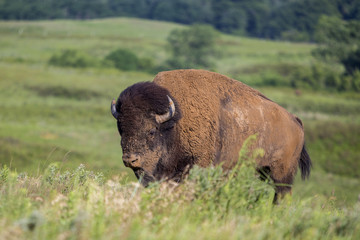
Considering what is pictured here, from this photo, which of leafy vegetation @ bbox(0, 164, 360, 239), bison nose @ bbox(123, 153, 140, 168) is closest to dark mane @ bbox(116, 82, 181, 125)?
bison nose @ bbox(123, 153, 140, 168)

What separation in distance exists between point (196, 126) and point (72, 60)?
7292 centimetres

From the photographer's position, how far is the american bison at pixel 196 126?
7.07m

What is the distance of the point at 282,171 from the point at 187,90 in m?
2.06

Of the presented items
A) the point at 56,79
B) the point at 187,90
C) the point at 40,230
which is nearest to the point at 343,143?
the point at 56,79

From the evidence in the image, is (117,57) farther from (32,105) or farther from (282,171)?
(282,171)

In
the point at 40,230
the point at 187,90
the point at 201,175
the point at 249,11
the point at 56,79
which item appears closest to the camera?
the point at 40,230

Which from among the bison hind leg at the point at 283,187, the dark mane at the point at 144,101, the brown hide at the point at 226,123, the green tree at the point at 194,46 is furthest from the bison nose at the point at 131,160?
the green tree at the point at 194,46

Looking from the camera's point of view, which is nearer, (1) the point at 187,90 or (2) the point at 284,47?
(1) the point at 187,90

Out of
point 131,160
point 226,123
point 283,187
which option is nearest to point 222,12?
point 283,187

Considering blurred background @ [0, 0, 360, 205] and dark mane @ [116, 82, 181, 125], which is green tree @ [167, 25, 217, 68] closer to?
blurred background @ [0, 0, 360, 205]

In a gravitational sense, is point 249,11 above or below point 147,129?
below

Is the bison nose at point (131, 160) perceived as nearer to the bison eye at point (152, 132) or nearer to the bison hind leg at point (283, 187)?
the bison eye at point (152, 132)

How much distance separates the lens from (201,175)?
5625mm

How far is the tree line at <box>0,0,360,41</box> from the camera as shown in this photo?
137375 millimetres
